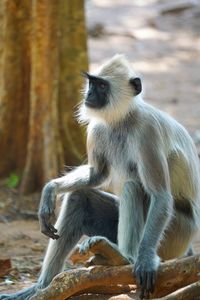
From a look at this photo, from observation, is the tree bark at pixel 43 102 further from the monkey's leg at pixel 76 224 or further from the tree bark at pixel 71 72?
the monkey's leg at pixel 76 224

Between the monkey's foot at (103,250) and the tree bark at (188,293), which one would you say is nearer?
the tree bark at (188,293)

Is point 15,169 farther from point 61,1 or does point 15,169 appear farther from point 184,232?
point 184,232

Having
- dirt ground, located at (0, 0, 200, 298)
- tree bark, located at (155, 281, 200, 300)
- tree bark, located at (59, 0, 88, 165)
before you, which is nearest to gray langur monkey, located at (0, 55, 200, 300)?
tree bark, located at (155, 281, 200, 300)

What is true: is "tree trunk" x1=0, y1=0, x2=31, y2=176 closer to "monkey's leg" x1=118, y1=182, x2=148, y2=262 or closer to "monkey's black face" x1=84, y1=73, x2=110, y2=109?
"monkey's black face" x1=84, y1=73, x2=110, y2=109

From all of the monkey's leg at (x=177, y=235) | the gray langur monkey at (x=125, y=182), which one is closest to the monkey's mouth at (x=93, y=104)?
the gray langur monkey at (x=125, y=182)

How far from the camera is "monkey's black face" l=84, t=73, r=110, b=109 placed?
530 cm

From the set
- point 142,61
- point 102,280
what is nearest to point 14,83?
point 102,280

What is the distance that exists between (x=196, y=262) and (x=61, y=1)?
5058 mm

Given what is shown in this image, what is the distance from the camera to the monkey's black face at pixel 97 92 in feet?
17.4

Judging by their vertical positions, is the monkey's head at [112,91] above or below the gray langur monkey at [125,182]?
above

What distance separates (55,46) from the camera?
824 centimetres

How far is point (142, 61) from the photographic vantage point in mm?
15070

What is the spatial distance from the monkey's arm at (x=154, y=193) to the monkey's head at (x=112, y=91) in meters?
0.34

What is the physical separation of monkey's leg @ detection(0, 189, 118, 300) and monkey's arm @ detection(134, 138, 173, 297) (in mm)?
487
